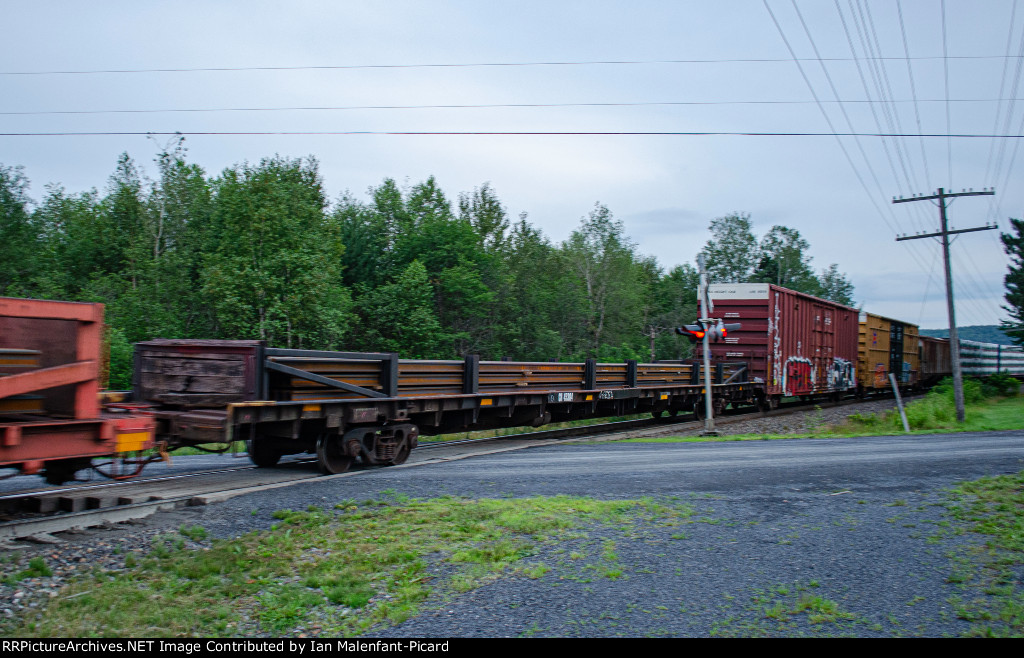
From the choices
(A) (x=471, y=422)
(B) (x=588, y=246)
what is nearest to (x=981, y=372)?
(B) (x=588, y=246)

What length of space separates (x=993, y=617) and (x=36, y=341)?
719 centimetres

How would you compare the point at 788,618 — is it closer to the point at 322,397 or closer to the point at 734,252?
the point at 322,397

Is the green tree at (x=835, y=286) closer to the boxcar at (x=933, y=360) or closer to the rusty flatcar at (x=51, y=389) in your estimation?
the boxcar at (x=933, y=360)

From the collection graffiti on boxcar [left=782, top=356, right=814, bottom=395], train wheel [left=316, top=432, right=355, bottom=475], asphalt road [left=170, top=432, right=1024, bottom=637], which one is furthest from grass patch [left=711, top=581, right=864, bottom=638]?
graffiti on boxcar [left=782, top=356, right=814, bottom=395]

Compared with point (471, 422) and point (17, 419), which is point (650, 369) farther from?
point (17, 419)

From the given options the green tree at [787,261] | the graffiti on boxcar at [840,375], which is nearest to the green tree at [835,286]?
the green tree at [787,261]

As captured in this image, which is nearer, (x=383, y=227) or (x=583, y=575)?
(x=583, y=575)

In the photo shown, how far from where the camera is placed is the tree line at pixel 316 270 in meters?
25.7

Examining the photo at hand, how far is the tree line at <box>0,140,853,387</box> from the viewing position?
2569 centimetres

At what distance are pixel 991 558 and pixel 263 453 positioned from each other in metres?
8.78

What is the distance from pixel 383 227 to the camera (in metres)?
44.6

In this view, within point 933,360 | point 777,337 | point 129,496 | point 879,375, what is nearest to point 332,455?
point 129,496

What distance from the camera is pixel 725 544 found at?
5.37 metres

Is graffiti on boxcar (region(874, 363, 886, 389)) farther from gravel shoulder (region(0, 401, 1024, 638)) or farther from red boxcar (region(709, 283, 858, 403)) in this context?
gravel shoulder (region(0, 401, 1024, 638))
